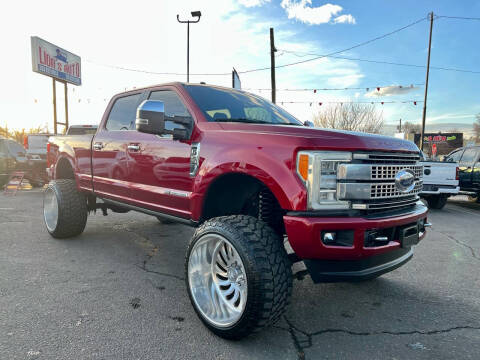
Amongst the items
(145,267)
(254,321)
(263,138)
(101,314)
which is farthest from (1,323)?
(263,138)

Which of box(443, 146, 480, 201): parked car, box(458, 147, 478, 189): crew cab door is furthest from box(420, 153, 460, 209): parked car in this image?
box(458, 147, 478, 189): crew cab door

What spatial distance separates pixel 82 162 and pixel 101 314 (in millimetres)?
2392

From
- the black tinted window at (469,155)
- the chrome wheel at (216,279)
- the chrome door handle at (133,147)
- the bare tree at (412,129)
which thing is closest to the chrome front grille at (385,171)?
the chrome wheel at (216,279)

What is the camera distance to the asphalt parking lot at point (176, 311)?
2.24m

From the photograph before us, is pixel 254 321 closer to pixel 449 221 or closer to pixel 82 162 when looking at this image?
pixel 82 162

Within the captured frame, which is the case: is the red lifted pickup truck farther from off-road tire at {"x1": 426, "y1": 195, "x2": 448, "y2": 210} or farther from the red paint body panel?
off-road tire at {"x1": 426, "y1": 195, "x2": 448, "y2": 210}

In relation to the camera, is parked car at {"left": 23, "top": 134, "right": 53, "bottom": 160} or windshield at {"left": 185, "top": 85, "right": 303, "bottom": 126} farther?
parked car at {"left": 23, "top": 134, "right": 53, "bottom": 160}

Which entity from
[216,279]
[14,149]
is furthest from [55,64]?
[216,279]

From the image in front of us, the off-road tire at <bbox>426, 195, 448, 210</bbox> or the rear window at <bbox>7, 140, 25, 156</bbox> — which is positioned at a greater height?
the rear window at <bbox>7, 140, 25, 156</bbox>

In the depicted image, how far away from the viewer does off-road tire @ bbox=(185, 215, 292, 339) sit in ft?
7.03

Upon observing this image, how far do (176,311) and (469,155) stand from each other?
10.6 metres

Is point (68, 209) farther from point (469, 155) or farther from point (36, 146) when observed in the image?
point (469, 155)

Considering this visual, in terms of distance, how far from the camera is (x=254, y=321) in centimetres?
218

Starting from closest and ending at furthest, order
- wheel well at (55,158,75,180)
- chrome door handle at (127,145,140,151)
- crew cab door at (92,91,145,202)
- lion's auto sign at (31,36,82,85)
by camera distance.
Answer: chrome door handle at (127,145,140,151), crew cab door at (92,91,145,202), wheel well at (55,158,75,180), lion's auto sign at (31,36,82,85)
